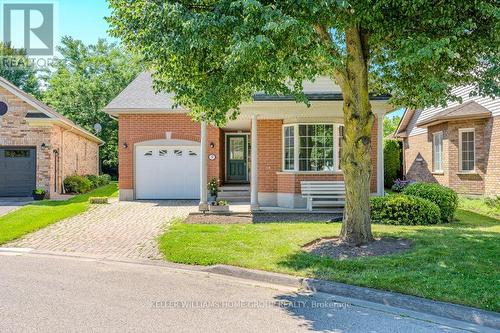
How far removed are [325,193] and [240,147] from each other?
25.3 feet

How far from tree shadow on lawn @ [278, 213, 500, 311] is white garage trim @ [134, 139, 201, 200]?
11.1 meters

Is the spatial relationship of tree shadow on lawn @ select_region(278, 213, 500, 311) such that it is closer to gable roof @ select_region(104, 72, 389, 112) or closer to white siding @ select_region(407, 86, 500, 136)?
white siding @ select_region(407, 86, 500, 136)

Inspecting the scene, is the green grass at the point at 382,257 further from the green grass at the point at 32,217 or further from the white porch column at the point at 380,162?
the green grass at the point at 32,217

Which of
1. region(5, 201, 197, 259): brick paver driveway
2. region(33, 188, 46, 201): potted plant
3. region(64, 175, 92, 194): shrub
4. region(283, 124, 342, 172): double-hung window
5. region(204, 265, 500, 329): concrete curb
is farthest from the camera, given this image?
region(64, 175, 92, 194): shrub

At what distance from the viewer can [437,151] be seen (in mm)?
19625

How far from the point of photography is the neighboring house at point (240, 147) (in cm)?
1311

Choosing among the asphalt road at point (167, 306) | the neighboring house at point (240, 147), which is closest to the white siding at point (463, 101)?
the neighboring house at point (240, 147)

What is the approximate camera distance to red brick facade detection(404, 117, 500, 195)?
50.4 ft

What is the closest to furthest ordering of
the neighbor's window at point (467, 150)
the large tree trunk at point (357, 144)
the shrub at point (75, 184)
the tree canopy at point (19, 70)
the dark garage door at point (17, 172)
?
the large tree trunk at point (357, 144) < the neighbor's window at point (467, 150) < the dark garage door at point (17, 172) < the shrub at point (75, 184) < the tree canopy at point (19, 70)

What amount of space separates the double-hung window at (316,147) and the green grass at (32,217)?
25.3 ft

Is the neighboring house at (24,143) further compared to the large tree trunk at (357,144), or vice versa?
the neighboring house at (24,143)

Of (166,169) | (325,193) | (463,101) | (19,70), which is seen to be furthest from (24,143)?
(19,70)

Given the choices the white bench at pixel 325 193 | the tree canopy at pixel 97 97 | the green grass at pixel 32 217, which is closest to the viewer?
the green grass at pixel 32 217

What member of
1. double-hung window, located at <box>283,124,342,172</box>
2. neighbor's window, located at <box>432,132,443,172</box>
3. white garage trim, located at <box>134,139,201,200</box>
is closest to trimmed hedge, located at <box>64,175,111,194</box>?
white garage trim, located at <box>134,139,201,200</box>
